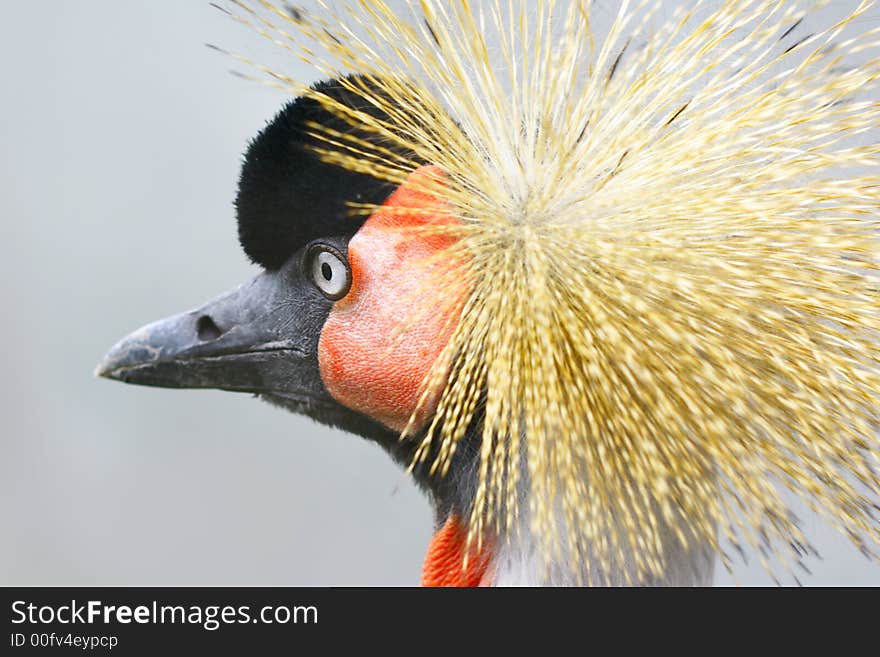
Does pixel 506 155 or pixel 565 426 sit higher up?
pixel 506 155

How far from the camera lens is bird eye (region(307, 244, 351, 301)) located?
966 millimetres

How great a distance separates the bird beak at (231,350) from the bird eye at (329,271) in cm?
6

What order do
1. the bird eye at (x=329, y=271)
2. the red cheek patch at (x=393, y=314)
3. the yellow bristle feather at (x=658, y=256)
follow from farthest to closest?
the bird eye at (x=329, y=271), the red cheek patch at (x=393, y=314), the yellow bristle feather at (x=658, y=256)

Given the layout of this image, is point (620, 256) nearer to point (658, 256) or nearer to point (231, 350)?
point (658, 256)

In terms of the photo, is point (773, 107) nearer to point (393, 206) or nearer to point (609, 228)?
point (609, 228)

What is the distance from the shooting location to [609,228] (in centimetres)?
77

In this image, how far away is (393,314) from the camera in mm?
924

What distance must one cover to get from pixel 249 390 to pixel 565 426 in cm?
44

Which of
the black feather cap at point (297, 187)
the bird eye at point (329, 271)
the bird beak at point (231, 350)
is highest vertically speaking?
the black feather cap at point (297, 187)

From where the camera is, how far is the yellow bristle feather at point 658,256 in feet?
2.48

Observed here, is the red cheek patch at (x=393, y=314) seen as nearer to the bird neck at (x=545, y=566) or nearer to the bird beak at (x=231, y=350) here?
the bird beak at (x=231, y=350)

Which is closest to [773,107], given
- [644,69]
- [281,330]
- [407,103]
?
[644,69]

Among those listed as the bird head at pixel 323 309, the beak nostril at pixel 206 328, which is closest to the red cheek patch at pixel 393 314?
the bird head at pixel 323 309

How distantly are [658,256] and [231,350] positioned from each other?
20.9 inches
